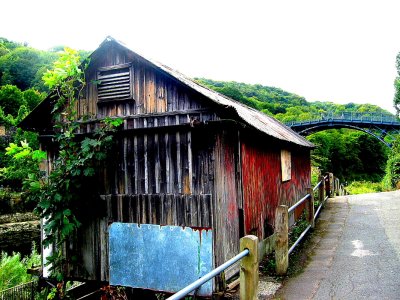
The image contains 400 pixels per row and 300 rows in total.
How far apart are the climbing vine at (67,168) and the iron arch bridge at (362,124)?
3933 cm

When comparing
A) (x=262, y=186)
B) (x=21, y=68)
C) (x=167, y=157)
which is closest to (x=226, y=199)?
(x=167, y=157)

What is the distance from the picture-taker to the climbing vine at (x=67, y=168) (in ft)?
23.4

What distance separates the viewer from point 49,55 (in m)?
80.9

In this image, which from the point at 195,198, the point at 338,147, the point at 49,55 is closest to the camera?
the point at 195,198

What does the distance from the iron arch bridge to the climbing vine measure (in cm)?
3933

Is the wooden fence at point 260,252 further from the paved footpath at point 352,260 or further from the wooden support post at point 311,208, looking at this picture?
the paved footpath at point 352,260

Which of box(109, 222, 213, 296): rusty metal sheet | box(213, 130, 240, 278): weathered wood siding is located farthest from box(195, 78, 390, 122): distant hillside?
box(109, 222, 213, 296): rusty metal sheet

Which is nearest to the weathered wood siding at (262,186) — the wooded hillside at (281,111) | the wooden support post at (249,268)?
the wooden support post at (249,268)

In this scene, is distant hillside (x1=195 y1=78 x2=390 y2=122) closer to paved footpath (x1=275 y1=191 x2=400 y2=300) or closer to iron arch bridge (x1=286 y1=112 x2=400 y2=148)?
iron arch bridge (x1=286 y1=112 x2=400 y2=148)

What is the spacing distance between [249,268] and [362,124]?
44756 millimetres

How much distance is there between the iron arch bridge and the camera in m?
41.1

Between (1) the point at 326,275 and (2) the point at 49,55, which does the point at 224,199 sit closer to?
(1) the point at 326,275

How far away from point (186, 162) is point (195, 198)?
2.47ft

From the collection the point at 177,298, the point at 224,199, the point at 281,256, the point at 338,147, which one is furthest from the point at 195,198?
the point at 338,147
